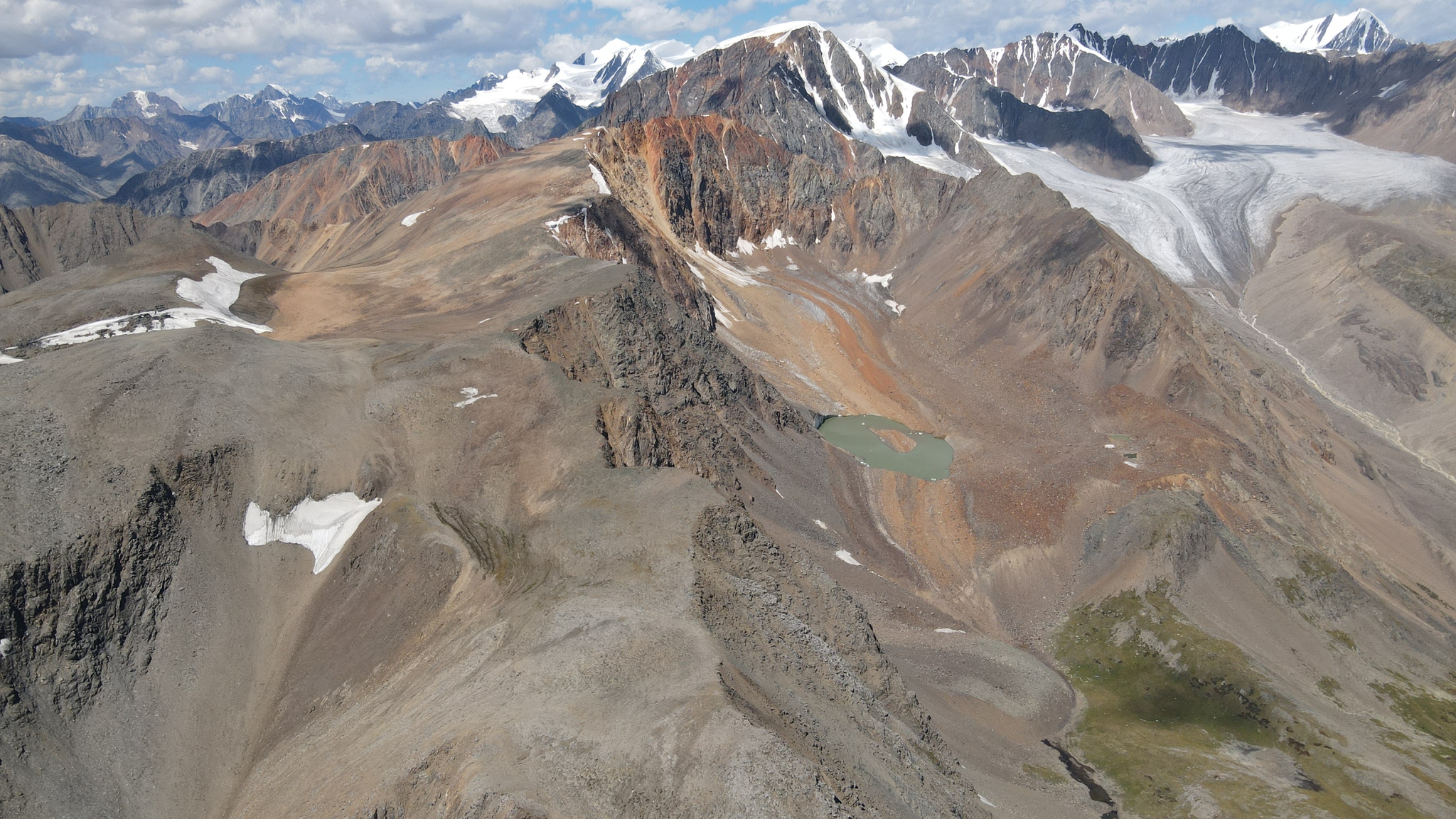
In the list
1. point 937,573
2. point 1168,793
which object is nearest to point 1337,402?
point 937,573

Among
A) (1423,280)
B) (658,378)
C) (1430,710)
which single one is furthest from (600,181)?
(1423,280)

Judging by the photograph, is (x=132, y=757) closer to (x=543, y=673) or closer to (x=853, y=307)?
(x=543, y=673)

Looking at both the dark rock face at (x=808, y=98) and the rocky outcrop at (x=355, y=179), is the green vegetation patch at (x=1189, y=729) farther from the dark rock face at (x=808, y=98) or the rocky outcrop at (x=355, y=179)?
the rocky outcrop at (x=355, y=179)

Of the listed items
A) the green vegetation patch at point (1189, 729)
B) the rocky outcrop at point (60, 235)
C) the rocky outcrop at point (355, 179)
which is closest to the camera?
the green vegetation patch at point (1189, 729)

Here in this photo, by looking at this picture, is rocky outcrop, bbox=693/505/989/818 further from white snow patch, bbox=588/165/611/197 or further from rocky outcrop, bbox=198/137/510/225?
rocky outcrop, bbox=198/137/510/225

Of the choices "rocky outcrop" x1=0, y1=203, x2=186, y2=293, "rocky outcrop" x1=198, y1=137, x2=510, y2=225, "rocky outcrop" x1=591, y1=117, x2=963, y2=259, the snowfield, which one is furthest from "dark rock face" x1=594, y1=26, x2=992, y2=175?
"rocky outcrop" x1=0, y1=203, x2=186, y2=293

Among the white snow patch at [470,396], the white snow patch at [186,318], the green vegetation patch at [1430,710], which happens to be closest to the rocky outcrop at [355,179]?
the white snow patch at [186,318]

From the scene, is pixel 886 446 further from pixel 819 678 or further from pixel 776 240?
pixel 776 240
